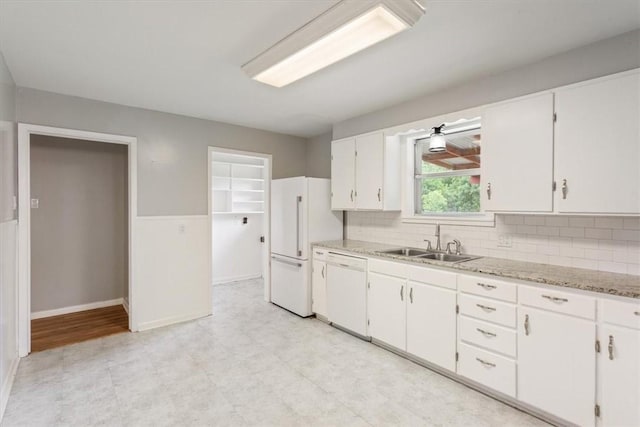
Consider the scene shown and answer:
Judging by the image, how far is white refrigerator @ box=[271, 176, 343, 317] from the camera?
4074mm

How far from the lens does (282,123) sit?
14.2 ft

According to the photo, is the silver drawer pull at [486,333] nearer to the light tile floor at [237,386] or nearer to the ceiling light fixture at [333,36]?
the light tile floor at [237,386]

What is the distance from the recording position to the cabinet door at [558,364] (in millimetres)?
1922

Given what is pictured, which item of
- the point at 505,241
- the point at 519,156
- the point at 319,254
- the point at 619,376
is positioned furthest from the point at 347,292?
the point at 619,376

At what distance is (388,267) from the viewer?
10.1 ft

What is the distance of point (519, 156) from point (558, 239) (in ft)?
2.37

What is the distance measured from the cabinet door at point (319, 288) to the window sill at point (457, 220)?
114 centimetres

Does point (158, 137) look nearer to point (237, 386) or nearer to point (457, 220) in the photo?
point (237, 386)

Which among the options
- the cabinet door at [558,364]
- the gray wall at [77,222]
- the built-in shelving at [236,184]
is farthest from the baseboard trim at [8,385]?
the cabinet door at [558,364]

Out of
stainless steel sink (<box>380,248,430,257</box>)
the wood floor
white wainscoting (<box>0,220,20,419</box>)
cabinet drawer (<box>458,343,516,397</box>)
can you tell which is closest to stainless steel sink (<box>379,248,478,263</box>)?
stainless steel sink (<box>380,248,430,257</box>)

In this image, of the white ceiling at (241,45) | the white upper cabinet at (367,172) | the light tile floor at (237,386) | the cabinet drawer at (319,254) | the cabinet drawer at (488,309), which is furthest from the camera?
the cabinet drawer at (319,254)

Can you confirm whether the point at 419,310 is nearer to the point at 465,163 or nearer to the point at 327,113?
the point at 465,163

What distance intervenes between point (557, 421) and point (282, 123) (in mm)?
3968

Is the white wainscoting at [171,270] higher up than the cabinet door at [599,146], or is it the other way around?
the cabinet door at [599,146]
